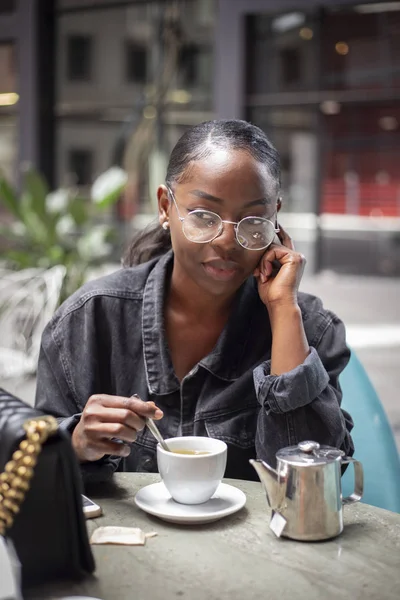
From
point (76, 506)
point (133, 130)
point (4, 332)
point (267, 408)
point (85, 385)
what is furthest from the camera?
point (133, 130)

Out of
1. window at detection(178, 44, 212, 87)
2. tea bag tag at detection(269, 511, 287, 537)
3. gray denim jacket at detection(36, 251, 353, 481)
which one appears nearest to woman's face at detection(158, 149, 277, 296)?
gray denim jacket at detection(36, 251, 353, 481)

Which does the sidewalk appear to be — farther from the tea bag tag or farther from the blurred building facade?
the tea bag tag

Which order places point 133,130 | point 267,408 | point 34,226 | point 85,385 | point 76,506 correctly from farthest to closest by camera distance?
point 133,130 < point 34,226 < point 85,385 < point 267,408 < point 76,506

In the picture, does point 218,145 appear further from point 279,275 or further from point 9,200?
point 9,200

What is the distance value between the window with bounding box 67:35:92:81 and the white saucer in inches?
288

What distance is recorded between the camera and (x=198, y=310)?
1.56 m

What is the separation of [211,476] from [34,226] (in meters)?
4.25

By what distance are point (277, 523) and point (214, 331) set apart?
57 cm

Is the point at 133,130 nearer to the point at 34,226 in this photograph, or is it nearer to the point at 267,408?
the point at 34,226

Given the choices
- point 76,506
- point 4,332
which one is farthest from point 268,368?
point 4,332

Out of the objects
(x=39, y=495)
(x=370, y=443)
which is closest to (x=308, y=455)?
(x=39, y=495)

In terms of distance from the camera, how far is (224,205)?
4.48 ft

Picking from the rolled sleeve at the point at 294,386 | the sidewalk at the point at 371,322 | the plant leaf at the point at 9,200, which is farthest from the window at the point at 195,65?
the rolled sleeve at the point at 294,386

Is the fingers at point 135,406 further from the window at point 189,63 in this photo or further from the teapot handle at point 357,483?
the window at point 189,63
